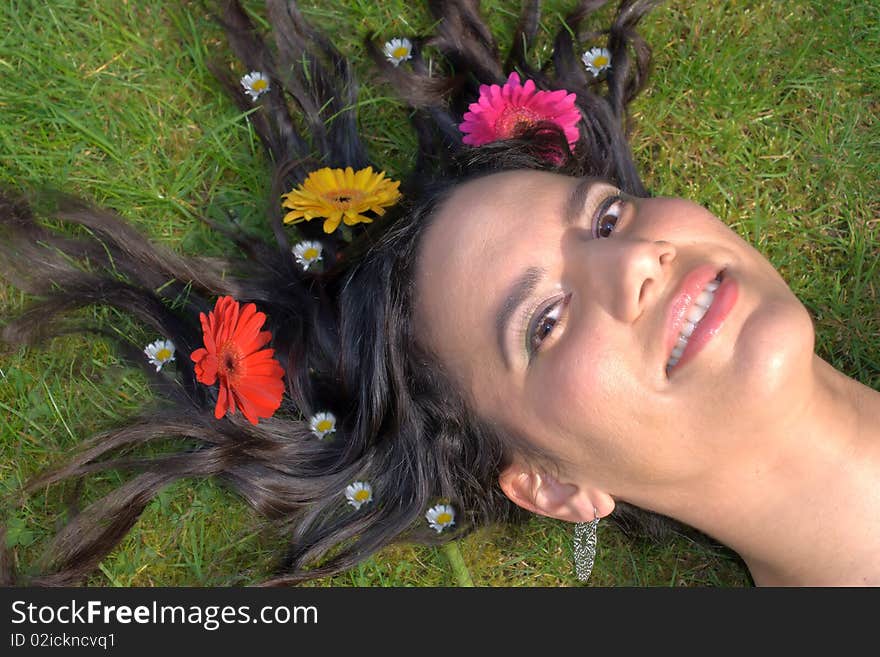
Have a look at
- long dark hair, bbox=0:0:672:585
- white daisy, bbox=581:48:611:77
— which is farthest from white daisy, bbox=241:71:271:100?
white daisy, bbox=581:48:611:77

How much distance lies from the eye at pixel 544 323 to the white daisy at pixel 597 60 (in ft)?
4.63

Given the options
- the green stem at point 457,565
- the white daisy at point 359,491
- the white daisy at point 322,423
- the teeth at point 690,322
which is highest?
the teeth at point 690,322

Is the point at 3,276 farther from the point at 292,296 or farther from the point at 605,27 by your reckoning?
the point at 605,27

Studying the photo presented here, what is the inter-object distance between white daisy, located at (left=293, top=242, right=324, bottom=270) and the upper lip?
1388 millimetres

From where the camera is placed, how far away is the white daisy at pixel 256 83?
11.5 feet

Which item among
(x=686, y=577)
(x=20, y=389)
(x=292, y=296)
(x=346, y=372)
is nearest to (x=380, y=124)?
(x=292, y=296)

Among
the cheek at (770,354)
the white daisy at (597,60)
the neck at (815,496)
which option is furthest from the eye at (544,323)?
the white daisy at (597,60)

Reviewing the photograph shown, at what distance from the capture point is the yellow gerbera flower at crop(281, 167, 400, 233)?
3061 mm

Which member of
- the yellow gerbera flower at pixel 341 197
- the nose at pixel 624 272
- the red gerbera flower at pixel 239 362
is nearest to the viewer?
the nose at pixel 624 272

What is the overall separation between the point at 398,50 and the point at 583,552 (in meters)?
2.00

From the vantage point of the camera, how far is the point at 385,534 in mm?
3201

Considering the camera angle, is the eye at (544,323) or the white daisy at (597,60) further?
the white daisy at (597,60)

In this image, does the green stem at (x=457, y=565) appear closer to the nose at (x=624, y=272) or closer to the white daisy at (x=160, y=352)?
the white daisy at (x=160, y=352)

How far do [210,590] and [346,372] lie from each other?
0.93 meters
